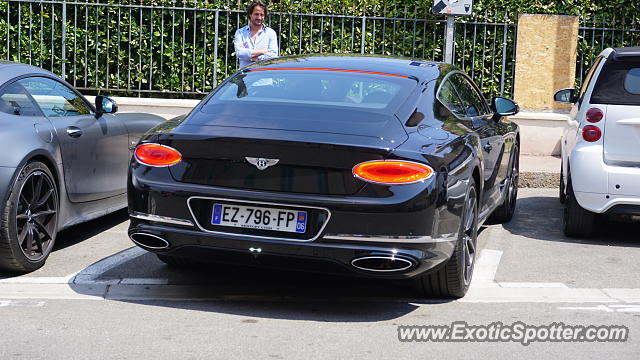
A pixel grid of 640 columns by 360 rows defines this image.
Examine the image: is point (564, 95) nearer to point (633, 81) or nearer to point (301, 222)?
point (633, 81)

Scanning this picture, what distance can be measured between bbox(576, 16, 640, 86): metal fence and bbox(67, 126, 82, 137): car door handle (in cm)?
793

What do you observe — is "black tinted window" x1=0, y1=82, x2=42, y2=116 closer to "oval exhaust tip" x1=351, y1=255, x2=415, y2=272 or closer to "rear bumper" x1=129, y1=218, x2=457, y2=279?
"rear bumper" x1=129, y1=218, x2=457, y2=279

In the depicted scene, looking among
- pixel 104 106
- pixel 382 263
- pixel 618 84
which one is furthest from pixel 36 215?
pixel 618 84

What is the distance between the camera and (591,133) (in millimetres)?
7664

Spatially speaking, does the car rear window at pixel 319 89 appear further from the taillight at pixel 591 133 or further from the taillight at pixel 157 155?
the taillight at pixel 591 133

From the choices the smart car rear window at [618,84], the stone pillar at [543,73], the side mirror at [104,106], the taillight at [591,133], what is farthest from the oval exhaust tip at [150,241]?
the stone pillar at [543,73]

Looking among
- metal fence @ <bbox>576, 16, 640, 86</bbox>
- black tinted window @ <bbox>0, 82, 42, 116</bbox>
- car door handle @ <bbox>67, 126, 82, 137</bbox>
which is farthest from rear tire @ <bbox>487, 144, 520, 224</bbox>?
metal fence @ <bbox>576, 16, 640, 86</bbox>

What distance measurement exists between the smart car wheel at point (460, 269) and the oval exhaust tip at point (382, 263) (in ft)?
1.47

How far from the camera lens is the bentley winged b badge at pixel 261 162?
16.7 feet

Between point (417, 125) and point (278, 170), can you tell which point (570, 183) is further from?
point (278, 170)

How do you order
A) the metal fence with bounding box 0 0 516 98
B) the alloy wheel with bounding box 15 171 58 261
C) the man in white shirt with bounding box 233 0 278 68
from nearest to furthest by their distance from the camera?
1. the alloy wheel with bounding box 15 171 58 261
2. the man in white shirt with bounding box 233 0 278 68
3. the metal fence with bounding box 0 0 516 98

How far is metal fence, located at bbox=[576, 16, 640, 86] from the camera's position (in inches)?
503

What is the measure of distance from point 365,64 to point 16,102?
229 cm

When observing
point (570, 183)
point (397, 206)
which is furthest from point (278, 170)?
point (570, 183)
